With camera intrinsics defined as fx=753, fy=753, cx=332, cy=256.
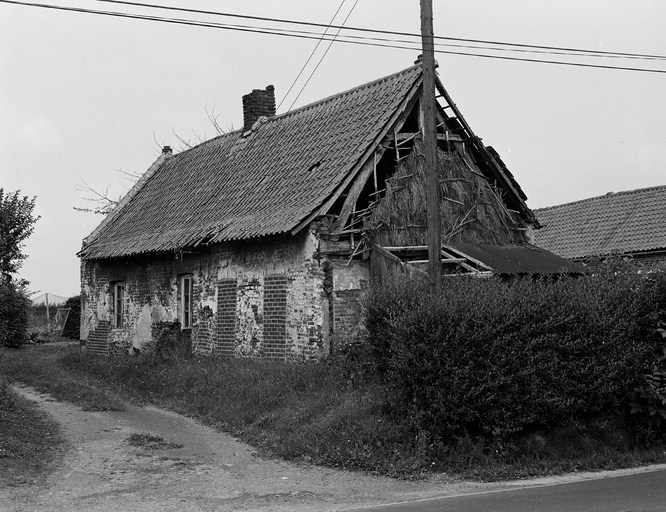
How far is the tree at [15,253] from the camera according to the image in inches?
1094

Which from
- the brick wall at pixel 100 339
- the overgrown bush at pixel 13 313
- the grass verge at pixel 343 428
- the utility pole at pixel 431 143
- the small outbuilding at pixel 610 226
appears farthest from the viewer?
the small outbuilding at pixel 610 226

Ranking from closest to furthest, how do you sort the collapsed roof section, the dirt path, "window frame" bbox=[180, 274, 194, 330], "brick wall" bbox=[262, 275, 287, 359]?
1. the dirt path
2. "brick wall" bbox=[262, 275, 287, 359]
3. the collapsed roof section
4. "window frame" bbox=[180, 274, 194, 330]

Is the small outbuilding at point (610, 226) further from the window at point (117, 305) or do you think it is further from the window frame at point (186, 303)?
the window at point (117, 305)

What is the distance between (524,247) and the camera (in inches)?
675

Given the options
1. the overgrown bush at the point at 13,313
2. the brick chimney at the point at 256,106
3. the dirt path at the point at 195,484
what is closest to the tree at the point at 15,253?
the overgrown bush at the point at 13,313

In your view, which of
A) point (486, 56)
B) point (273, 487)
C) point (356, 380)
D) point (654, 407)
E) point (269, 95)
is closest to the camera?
point (273, 487)

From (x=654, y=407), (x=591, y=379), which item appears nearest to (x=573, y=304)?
(x=591, y=379)

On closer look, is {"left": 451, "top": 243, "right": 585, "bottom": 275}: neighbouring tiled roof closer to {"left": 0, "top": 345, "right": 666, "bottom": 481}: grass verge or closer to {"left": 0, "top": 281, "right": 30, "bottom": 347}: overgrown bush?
{"left": 0, "top": 345, "right": 666, "bottom": 481}: grass verge

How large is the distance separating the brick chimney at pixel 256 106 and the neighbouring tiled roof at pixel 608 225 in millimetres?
12644

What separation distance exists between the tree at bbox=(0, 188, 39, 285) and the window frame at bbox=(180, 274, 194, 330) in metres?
14.0

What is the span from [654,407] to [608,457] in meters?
1.06

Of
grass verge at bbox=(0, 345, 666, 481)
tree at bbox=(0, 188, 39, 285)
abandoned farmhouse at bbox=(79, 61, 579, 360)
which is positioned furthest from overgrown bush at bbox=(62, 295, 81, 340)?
grass verge at bbox=(0, 345, 666, 481)

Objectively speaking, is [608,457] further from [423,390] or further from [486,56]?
[486,56]

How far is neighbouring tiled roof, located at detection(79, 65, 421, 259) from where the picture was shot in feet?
51.0
